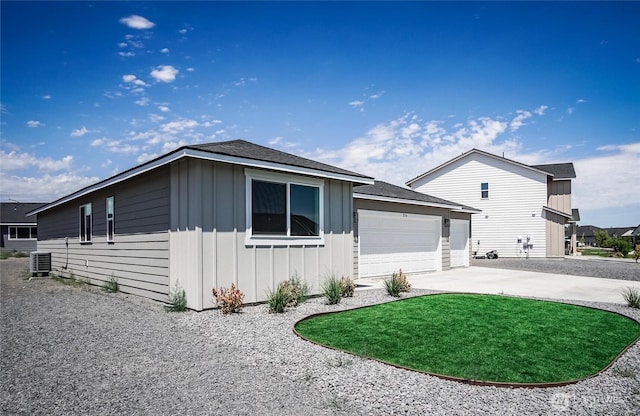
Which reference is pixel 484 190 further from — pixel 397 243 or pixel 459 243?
pixel 397 243

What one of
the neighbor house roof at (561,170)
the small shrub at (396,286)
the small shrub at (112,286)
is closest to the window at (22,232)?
the small shrub at (112,286)

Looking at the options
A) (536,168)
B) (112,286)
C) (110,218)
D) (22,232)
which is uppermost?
(536,168)

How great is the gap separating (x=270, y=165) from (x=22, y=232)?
4007 centimetres

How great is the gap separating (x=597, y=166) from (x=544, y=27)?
20.5 meters

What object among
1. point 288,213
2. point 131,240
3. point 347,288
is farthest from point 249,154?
point 131,240

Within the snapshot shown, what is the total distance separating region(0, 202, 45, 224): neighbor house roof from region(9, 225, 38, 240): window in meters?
0.93

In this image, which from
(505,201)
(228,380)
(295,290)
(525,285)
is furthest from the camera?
(505,201)

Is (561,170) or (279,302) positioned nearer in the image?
(279,302)

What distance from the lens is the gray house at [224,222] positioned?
308 inches

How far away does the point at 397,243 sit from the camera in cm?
1506

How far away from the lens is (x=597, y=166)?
2864 centimetres

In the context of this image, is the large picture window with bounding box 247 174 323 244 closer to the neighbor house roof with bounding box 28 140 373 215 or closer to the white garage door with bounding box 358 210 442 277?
the neighbor house roof with bounding box 28 140 373 215

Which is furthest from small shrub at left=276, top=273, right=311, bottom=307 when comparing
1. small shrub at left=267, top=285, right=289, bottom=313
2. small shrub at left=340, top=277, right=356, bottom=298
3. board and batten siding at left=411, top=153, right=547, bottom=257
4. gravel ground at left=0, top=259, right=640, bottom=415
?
board and batten siding at left=411, top=153, right=547, bottom=257

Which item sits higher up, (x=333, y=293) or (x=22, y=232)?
(x=22, y=232)
